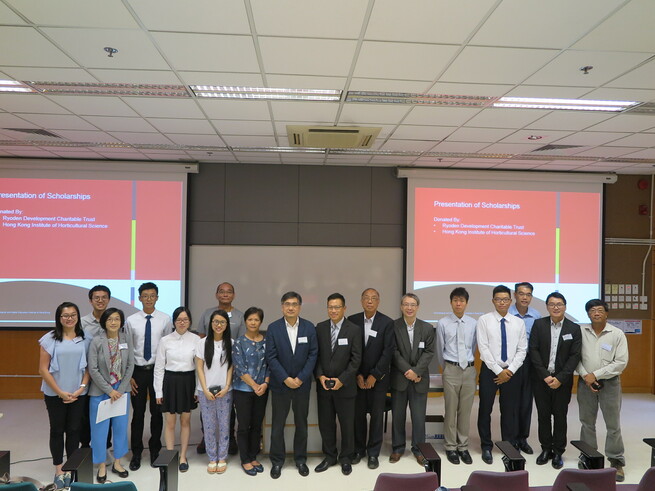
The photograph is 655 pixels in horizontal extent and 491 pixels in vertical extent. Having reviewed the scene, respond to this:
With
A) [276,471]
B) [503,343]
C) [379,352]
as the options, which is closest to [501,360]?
[503,343]

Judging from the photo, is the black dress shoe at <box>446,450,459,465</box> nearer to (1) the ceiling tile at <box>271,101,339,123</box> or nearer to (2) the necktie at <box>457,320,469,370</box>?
(2) the necktie at <box>457,320,469,370</box>

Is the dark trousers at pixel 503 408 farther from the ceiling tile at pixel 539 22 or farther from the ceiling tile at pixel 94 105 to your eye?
the ceiling tile at pixel 94 105

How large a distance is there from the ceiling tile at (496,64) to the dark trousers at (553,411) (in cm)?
286

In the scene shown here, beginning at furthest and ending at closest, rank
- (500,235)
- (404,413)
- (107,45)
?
1. (500,235)
2. (404,413)
3. (107,45)

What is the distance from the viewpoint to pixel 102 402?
153 inches

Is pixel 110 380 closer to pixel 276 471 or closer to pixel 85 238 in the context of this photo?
pixel 276 471

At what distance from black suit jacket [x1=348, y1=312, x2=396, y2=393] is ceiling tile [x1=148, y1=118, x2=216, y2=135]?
2563 mm

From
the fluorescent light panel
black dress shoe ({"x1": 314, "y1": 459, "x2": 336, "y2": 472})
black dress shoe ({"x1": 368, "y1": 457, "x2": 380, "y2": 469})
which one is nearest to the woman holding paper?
black dress shoe ({"x1": 314, "y1": 459, "x2": 336, "y2": 472})

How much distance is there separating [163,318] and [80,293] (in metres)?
2.75

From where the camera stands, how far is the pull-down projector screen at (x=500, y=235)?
6836mm

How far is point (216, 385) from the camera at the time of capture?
4.15 m

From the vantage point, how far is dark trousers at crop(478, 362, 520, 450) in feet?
14.9

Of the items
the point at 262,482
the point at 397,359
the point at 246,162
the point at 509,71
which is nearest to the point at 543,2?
the point at 509,71

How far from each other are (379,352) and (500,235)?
11.3 ft
